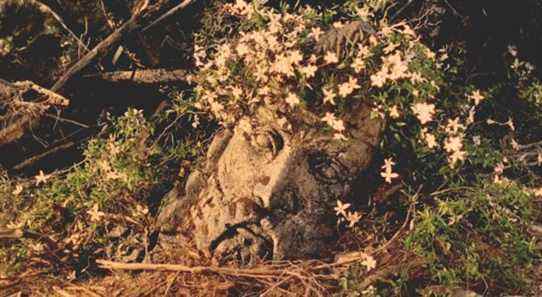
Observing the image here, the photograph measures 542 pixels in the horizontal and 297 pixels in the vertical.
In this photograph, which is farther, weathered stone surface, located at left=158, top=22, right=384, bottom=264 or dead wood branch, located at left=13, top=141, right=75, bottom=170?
dead wood branch, located at left=13, top=141, right=75, bottom=170

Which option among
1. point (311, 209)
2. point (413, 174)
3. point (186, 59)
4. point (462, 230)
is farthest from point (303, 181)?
point (186, 59)

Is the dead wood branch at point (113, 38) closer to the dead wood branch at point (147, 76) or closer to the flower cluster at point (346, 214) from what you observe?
the dead wood branch at point (147, 76)

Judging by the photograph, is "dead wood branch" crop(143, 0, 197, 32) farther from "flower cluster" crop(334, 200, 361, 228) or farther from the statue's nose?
"flower cluster" crop(334, 200, 361, 228)

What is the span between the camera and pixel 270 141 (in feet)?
13.4

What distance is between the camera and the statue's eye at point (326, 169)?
3.98 m

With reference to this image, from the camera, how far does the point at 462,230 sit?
3.89 m

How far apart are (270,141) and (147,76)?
5.29 feet

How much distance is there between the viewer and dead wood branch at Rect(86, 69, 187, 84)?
5000mm

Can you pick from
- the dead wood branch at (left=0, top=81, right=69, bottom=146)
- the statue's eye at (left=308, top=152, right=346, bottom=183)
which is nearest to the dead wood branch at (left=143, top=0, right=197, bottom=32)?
the dead wood branch at (left=0, top=81, right=69, bottom=146)

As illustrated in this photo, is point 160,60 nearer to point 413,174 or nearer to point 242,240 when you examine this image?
point 242,240

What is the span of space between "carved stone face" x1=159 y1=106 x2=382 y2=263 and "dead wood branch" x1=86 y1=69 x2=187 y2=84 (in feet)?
4.33

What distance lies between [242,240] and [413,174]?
1330 millimetres

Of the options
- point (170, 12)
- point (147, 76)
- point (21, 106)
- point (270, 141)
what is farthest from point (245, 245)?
point (21, 106)

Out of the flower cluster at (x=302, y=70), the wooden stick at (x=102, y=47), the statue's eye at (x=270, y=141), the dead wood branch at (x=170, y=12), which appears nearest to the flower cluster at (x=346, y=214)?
the flower cluster at (x=302, y=70)
